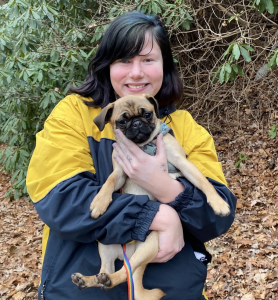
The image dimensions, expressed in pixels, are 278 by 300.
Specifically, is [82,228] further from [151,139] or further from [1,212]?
[1,212]

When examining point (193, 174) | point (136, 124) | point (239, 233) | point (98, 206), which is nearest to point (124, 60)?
point (136, 124)

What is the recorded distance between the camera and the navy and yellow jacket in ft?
6.32

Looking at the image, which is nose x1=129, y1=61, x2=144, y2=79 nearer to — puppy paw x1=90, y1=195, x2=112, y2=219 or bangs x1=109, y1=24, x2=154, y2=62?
bangs x1=109, y1=24, x2=154, y2=62

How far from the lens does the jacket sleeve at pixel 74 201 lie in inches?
75.0

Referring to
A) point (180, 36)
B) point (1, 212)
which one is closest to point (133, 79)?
point (180, 36)

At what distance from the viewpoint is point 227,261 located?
4.32m

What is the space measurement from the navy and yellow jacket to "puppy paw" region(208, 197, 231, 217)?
0.04 meters

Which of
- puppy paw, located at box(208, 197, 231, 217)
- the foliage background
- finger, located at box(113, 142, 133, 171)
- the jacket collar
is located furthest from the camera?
the foliage background

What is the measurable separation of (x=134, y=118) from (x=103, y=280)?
1270 millimetres

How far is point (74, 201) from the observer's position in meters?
1.95

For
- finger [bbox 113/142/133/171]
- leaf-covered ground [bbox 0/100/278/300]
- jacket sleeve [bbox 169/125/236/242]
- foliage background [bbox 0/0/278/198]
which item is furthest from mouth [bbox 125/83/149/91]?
leaf-covered ground [bbox 0/100/278/300]

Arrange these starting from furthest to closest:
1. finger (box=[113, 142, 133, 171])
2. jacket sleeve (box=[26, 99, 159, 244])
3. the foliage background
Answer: the foliage background, finger (box=[113, 142, 133, 171]), jacket sleeve (box=[26, 99, 159, 244])

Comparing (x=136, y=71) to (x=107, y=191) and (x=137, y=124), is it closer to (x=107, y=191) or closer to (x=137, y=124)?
(x=137, y=124)

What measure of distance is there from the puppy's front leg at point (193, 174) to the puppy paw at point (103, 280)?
0.86 metres
